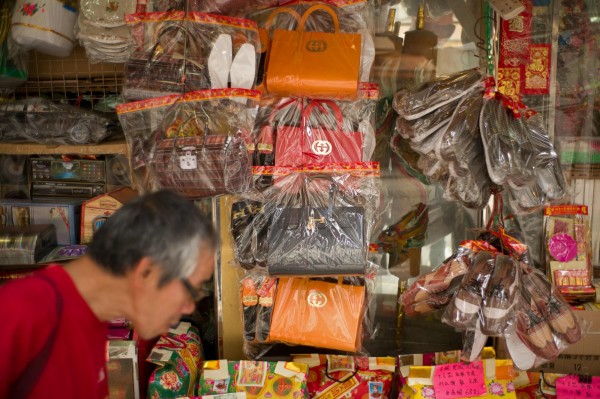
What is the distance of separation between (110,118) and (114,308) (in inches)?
81.1

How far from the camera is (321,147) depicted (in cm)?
297

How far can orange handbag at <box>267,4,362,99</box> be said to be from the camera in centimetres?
277

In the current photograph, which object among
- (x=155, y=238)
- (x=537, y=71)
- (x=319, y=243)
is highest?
(x=537, y=71)

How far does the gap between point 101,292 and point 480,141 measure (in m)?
1.95

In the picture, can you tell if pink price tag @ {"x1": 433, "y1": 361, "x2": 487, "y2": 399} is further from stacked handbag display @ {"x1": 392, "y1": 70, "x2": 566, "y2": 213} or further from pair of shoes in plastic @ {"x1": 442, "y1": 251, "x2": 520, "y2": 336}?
stacked handbag display @ {"x1": 392, "y1": 70, "x2": 566, "y2": 213}

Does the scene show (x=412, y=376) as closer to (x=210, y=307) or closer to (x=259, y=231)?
(x=259, y=231)

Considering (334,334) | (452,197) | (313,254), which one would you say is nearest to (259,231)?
(313,254)

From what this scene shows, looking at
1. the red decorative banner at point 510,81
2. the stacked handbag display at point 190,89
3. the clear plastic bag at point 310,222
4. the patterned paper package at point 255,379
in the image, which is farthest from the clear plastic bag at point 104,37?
the red decorative banner at point 510,81

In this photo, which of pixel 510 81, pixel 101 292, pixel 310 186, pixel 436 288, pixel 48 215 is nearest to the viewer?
pixel 101 292

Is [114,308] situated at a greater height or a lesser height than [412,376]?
greater

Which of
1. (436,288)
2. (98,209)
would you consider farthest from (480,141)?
(98,209)

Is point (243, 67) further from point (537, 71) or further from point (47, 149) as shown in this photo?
→ point (537, 71)

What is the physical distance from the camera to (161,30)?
9.21 ft

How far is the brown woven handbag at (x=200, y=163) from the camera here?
2.65m
